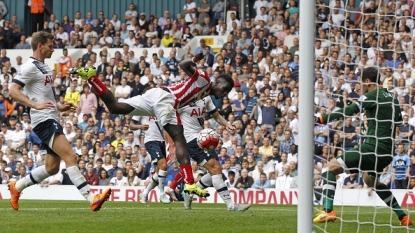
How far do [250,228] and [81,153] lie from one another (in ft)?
49.9

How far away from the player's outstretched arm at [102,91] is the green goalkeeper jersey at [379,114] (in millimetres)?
3474

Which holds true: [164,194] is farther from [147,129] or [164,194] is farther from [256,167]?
[256,167]

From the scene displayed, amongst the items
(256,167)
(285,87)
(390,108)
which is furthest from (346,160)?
(285,87)

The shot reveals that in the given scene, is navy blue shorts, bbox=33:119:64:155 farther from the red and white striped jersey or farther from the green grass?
the red and white striped jersey

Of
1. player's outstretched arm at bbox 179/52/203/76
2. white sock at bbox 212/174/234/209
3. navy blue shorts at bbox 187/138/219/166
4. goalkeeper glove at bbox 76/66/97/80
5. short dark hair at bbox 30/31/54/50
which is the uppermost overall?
short dark hair at bbox 30/31/54/50

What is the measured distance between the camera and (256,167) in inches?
910

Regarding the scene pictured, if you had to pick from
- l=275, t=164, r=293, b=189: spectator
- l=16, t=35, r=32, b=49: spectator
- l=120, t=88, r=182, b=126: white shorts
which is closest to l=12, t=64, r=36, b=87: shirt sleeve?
l=120, t=88, r=182, b=126: white shorts

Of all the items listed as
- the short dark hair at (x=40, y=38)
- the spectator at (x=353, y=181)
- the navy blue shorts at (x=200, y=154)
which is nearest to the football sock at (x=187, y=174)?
the navy blue shorts at (x=200, y=154)

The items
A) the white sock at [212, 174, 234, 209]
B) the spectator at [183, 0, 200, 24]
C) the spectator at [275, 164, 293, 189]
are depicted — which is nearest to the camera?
the white sock at [212, 174, 234, 209]

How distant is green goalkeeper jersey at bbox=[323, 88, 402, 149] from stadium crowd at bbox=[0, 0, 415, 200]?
19.2ft

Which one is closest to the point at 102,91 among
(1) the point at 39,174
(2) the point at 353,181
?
(1) the point at 39,174

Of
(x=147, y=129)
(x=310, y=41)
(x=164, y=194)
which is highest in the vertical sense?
(x=310, y=41)

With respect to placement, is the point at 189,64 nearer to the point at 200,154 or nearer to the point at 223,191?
the point at 223,191

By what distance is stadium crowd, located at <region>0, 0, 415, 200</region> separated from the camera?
2258cm
